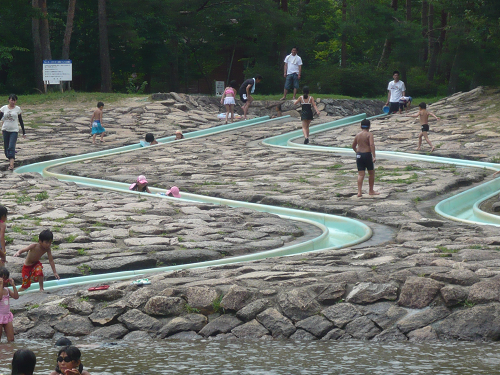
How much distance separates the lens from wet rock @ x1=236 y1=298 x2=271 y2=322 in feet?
24.2

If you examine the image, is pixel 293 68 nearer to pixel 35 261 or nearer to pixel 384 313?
pixel 35 261

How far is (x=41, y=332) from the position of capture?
7.61 metres

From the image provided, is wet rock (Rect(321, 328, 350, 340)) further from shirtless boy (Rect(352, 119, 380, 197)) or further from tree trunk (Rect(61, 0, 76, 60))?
tree trunk (Rect(61, 0, 76, 60))

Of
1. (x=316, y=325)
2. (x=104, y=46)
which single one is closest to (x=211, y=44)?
(x=104, y=46)

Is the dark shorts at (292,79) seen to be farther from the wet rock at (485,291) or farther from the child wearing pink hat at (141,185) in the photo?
the wet rock at (485,291)

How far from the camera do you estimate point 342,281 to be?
A: 7.77 metres

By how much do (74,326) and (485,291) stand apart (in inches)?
169

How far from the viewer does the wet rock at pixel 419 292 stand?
726 centimetres

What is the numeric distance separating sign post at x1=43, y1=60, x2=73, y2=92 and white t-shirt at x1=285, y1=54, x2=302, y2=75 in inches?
300

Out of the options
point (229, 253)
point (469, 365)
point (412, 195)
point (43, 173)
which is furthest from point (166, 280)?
point (43, 173)

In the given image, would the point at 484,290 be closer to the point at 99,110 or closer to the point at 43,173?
the point at 43,173

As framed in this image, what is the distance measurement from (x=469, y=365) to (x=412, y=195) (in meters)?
7.52

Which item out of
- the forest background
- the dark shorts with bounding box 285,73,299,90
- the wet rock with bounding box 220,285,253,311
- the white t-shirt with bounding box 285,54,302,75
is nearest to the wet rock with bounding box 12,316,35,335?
the wet rock with bounding box 220,285,253,311

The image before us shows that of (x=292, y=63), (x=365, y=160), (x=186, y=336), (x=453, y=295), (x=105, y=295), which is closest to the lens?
(x=453, y=295)
